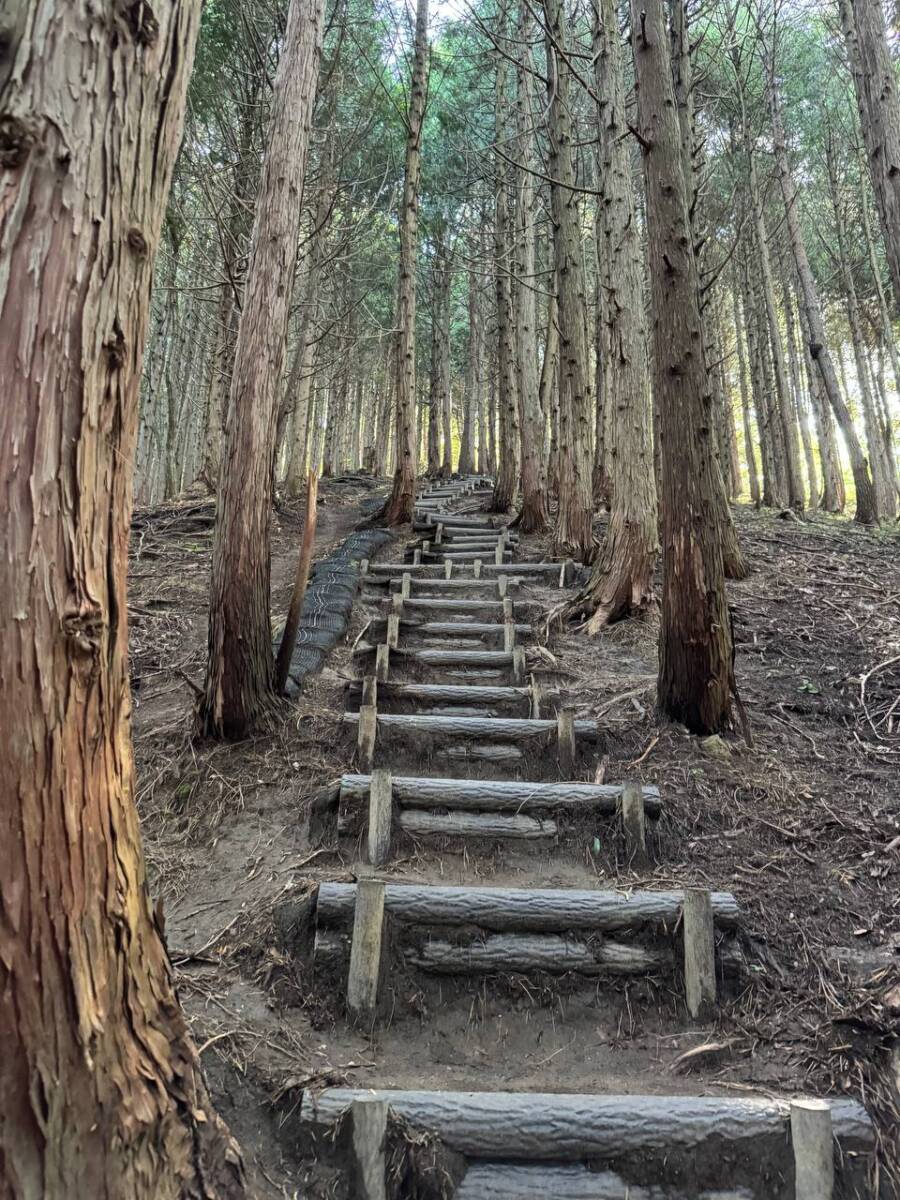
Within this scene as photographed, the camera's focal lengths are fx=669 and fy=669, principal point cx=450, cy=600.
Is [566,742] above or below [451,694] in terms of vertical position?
below

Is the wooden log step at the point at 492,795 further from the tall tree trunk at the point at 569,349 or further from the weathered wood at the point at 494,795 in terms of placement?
the tall tree trunk at the point at 569,349

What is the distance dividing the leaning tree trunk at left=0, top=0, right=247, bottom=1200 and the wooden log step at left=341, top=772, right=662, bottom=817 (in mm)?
1984

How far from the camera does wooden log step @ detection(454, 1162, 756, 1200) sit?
6.29 feet

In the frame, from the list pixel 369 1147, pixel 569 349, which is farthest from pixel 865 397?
pixel 369 1147

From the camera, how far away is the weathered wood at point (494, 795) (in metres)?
3.36

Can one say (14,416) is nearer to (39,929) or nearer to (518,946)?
(39,929)

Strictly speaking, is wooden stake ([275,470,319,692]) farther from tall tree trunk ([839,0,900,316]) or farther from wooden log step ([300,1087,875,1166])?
tall tree trunk ([839,0,900,316])

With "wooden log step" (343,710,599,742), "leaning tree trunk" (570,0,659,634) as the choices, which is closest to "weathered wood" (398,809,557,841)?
"wooden log step" (343,710,599,742)

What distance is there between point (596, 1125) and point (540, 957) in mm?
650

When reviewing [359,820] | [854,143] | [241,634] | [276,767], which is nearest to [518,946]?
[359,820]

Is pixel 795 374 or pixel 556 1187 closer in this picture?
pixel 556 1187

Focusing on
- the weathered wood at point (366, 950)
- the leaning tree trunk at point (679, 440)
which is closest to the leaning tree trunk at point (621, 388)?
the leaning tree trunk at point (679, 440)

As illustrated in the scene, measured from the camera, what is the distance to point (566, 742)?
12.6ft

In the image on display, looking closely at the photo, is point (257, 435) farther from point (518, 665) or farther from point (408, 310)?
point (408, 310)
